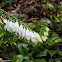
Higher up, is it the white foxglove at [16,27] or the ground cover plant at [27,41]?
the white foxglove at [16,27]

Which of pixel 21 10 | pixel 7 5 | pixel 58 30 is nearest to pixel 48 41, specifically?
pixel 58 30

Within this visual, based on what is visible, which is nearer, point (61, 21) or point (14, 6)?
point (61, 21)

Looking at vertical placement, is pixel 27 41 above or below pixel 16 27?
below

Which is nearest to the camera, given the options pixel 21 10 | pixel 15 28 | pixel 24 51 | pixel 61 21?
pixel 15 28

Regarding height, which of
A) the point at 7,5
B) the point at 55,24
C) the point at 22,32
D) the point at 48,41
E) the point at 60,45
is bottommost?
the point at 60,45

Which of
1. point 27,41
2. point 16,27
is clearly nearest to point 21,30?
point 16,27

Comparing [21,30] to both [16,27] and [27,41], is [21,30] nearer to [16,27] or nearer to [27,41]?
[16,27]

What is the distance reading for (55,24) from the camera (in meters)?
3.49

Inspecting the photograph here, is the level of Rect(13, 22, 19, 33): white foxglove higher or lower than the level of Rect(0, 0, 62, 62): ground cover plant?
higher

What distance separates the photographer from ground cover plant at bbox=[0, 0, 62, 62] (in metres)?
1.68

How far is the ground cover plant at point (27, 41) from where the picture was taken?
1.68 m

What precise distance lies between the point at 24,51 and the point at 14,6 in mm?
3054

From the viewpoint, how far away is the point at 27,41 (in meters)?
2.38

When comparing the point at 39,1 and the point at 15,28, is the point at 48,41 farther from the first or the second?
the point at 39,1
